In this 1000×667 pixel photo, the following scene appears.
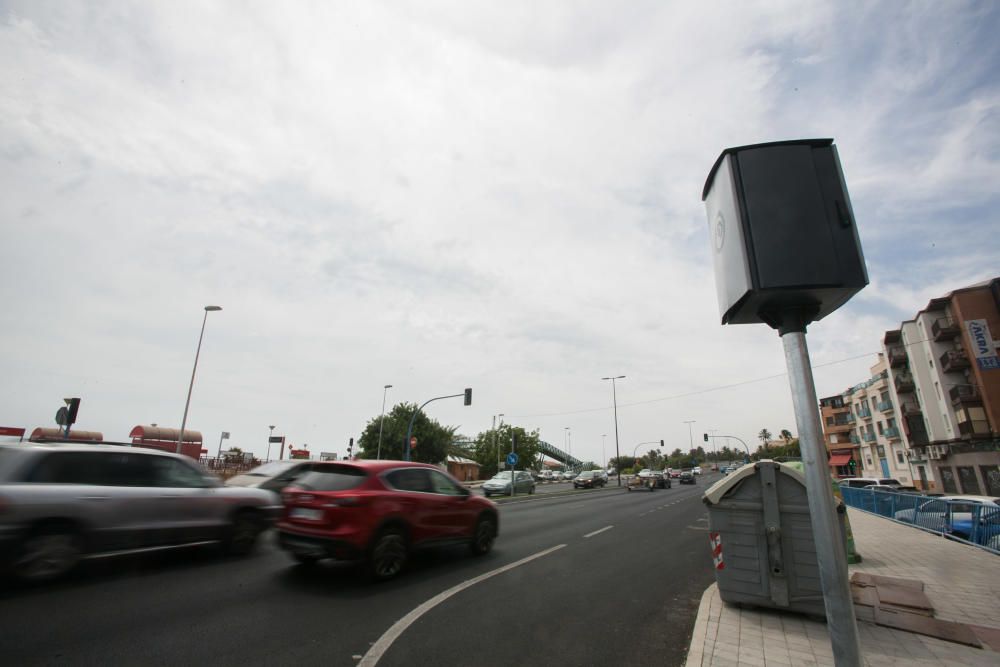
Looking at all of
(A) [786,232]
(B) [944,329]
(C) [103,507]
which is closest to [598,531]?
(C) [103,507]

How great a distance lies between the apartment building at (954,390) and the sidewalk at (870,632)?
114ft

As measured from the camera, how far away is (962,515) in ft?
38.4

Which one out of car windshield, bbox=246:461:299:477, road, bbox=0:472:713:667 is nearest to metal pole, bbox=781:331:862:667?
road, bbox=0:472:713:667

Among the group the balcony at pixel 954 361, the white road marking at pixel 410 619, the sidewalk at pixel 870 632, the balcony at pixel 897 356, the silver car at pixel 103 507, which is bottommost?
the sidewalk at pixel 870 632

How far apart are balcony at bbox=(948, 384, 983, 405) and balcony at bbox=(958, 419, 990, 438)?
148 cm

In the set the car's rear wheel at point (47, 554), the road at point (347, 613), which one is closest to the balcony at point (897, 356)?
the road at point (347, 613)

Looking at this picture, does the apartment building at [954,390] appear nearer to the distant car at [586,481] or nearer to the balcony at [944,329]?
the balcony at [944,329]

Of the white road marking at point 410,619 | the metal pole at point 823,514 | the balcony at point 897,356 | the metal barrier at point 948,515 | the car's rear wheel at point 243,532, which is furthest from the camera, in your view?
the balcony at point 897,356

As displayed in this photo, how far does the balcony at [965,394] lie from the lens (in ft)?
Answer: 112

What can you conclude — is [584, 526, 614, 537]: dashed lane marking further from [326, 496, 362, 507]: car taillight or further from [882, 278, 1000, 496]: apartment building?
[882, 278, 1000, 496]: apartment building

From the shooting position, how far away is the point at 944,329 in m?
35.8

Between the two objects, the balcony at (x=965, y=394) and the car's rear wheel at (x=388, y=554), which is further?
the balcony at (x=965, y=394)

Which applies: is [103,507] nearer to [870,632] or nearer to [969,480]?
[870,632]

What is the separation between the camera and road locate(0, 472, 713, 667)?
156 inches
